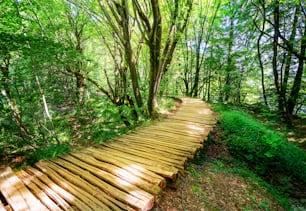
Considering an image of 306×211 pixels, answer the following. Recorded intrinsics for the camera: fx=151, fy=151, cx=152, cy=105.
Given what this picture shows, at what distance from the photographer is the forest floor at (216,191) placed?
2.36 metres

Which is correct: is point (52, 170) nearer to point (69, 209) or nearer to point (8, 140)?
point (69, 209)

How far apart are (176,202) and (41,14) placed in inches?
351

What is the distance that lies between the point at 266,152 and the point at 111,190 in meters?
3.70

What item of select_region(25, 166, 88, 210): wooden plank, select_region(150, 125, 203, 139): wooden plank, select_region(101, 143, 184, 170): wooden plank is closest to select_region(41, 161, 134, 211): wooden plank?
select_region(25, 166, 88, 210): wooden plank

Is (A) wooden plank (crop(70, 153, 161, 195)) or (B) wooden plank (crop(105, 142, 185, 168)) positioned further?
(B) wooden plank (crop(105, 142, 185, 168))

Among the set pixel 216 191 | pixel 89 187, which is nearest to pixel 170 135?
pixel 216 191

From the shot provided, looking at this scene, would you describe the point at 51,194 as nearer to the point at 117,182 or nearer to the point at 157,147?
the point at 117,182

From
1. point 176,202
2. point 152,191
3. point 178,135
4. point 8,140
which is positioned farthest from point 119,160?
point 8,140

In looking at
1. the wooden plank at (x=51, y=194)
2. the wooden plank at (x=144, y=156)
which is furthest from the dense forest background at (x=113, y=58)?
the wooden plank at (x=51, y=194)

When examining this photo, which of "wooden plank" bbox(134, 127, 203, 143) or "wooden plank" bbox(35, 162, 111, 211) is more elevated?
"wooden plank" bbox(134, 127, 203, 143)

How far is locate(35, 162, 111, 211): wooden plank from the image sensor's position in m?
1.81

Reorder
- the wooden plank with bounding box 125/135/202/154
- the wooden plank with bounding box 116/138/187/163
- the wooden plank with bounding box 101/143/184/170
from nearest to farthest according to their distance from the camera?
1. the wooden plank with bounding box 101/143/184/170
2. the wooden plank with bounding box 116/138/187/163
3. the wooden plank with bounding box 125/135/202/154

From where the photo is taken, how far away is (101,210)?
174 cm

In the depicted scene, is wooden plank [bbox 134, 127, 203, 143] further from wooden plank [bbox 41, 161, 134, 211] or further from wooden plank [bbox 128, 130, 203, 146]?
wooden plank [bbox 41, 161, 134, 211]
